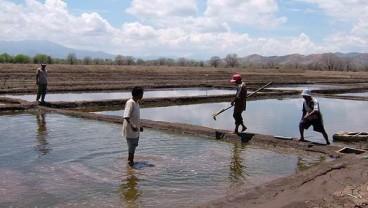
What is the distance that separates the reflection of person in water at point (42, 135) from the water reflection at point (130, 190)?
2115mm

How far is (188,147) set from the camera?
332 inches

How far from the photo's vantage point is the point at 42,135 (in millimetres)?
9047

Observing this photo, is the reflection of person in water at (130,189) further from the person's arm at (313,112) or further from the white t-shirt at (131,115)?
the person's arm at (313,112)

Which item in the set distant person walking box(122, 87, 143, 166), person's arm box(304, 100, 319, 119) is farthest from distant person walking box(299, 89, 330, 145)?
distant person walking box(122, 87, 143, 166)

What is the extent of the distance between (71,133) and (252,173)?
14.9 ft

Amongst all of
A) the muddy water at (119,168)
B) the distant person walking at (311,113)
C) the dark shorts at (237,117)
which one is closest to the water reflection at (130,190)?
the muddy water at (119,168)

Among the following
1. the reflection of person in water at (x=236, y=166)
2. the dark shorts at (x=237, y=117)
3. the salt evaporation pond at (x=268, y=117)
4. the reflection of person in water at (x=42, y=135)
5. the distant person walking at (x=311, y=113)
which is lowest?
the reflection of person in water at (x=236, y=166)

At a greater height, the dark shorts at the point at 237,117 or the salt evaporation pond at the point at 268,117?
the dark shorts at the point at 237,117

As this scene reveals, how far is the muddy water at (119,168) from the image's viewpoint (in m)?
5.18

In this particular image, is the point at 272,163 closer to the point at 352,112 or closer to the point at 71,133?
the point at 71,133

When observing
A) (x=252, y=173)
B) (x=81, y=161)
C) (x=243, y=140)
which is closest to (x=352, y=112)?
(x=243, y=140)

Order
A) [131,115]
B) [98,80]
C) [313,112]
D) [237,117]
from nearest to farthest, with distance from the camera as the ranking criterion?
[131,115], [313,112], [237,117], [98,80]

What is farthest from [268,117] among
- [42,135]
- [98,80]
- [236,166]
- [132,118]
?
[98,80]

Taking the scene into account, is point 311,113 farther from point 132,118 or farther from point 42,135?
point 42,135
